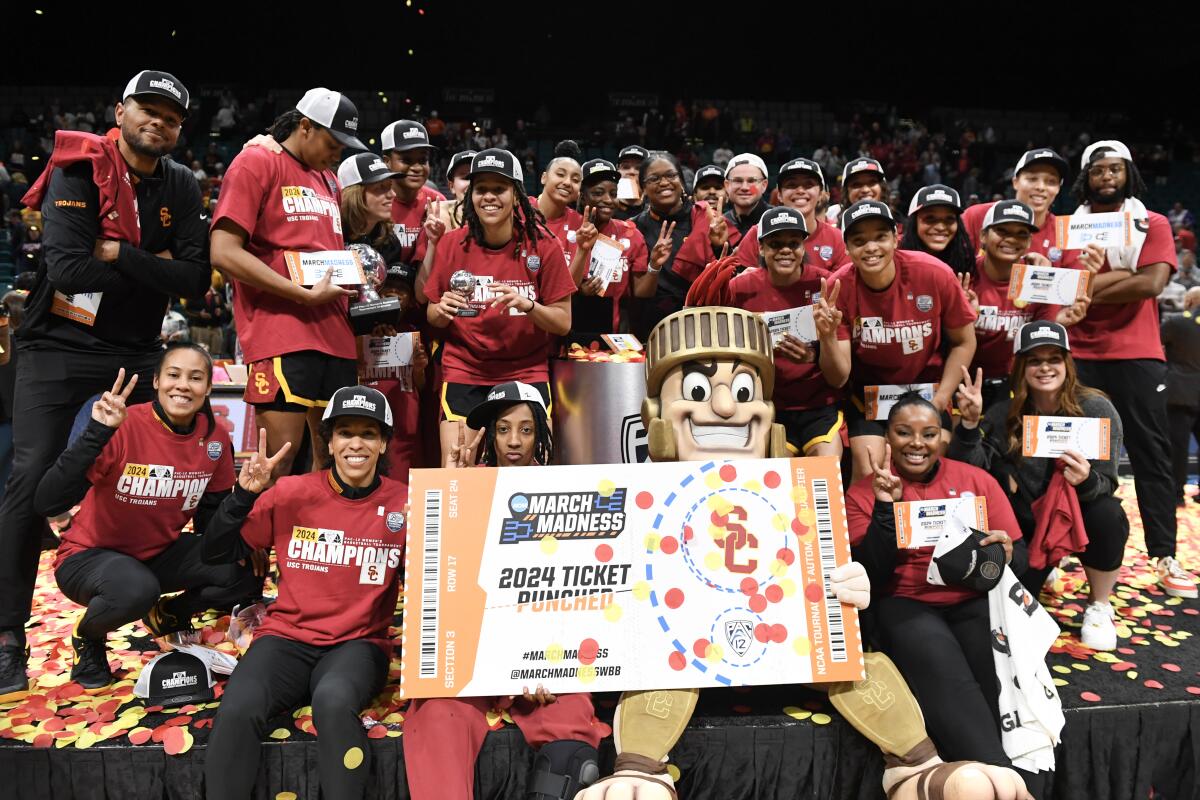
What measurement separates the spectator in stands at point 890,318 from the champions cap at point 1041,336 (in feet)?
0.76

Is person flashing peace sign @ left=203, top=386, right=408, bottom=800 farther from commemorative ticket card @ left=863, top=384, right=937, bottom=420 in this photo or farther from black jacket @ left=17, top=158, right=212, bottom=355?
commemorative ticket card @ left=863, top=384, right=937, bottom=420

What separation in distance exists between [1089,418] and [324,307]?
120 inches

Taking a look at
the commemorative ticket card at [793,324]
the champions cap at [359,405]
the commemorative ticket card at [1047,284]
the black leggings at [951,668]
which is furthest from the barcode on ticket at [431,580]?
the commemorative ticket card at [1047,284]

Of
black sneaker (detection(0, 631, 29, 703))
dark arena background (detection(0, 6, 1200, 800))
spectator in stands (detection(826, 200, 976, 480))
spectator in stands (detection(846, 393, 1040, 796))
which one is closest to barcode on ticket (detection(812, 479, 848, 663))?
spectator in stands (detection(846, 393, 1040, 796))

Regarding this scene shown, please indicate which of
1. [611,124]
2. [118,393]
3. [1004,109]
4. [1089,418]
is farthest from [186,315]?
[1004,109]

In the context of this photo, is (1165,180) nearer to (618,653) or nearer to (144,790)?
(618,653)

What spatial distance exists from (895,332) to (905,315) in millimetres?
86

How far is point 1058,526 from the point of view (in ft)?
11.2

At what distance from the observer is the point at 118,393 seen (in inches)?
121

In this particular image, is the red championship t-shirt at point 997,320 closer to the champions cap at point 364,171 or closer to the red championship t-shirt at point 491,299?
the red championship t-shirt at point 491,299

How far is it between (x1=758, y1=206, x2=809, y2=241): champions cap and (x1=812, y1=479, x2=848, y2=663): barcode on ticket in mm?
1346

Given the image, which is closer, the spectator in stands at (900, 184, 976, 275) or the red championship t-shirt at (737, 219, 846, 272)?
the spectator in stands at (900, 184, 976, 275)

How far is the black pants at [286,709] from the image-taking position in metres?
2.53

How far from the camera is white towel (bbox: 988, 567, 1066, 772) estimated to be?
8.93 ft
